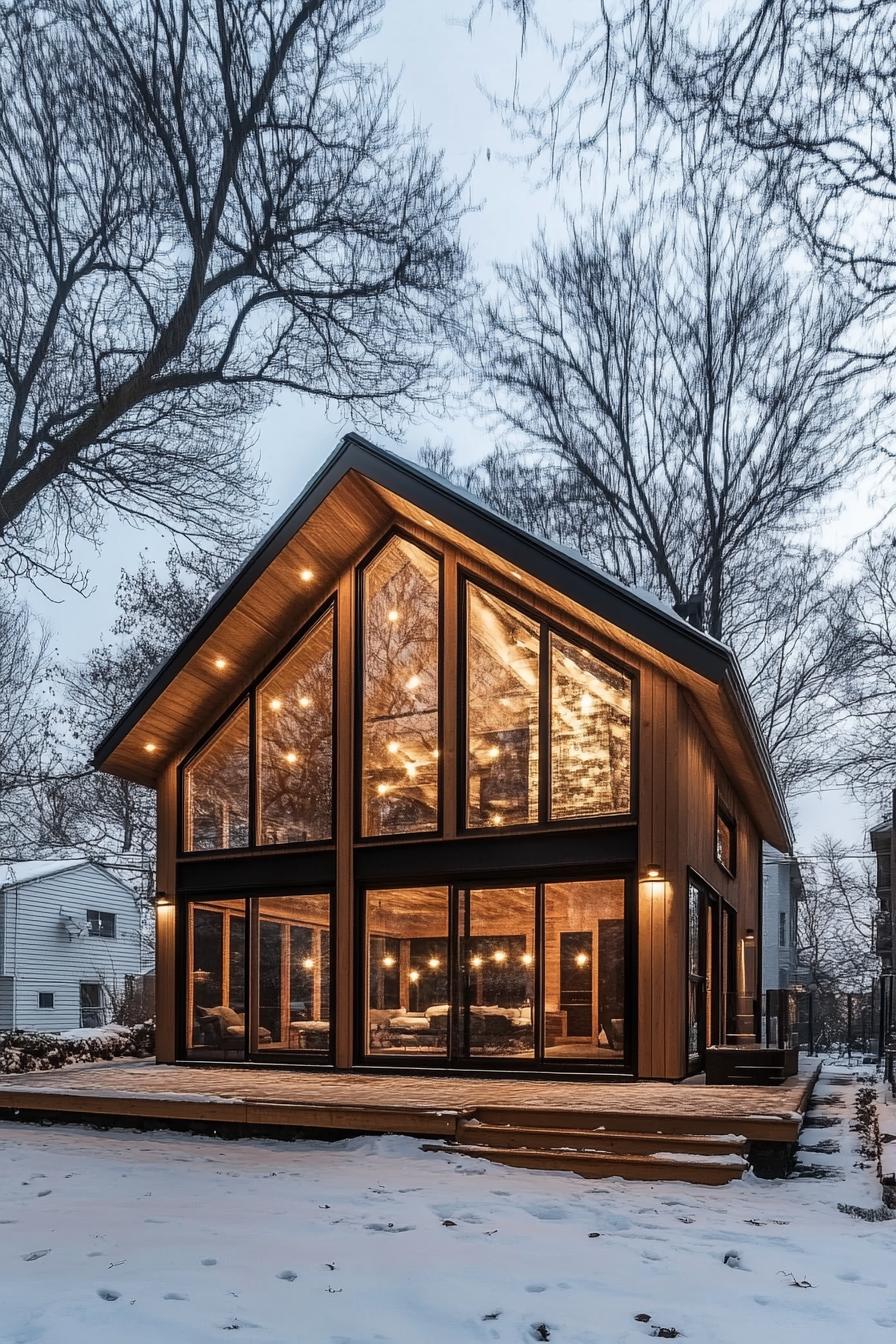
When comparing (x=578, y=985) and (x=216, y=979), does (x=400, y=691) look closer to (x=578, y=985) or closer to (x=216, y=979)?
(x=578, y=985)

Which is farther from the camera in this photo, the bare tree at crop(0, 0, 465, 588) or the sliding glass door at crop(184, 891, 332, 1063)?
the sliding glass door at crop(184, 891, 332, 1063)

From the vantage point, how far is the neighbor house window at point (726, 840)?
40.4 ft

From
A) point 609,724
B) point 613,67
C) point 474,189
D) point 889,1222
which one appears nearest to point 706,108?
point 613,67

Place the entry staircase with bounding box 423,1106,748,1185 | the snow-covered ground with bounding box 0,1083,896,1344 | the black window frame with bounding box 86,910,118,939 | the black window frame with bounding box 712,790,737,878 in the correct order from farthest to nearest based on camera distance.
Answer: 1. the black window frame with bounding box 86,910,118,939
2. the black window frame with bounding box 712,790,737,878
3. the entry staircase with bounding box 423,1106,748,1185
4. the snow-covered ground with bounding box 0,1083,896,1344

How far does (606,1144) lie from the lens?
6703mm

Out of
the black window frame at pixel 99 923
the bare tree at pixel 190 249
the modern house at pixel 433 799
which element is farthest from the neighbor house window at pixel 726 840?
the black window frame at pixel 99 923

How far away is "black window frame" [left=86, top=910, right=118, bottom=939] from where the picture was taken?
27844 mm

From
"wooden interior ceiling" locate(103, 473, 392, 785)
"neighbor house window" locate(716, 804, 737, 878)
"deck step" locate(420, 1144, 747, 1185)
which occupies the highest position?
"wooden interior ceiling" locate(103, 473, 392, 785)

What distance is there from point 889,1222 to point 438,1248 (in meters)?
2.09

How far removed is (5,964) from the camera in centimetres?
2512

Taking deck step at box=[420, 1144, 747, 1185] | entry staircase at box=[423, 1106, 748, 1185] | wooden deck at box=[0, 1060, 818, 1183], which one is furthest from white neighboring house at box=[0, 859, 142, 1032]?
deck step at box=[420, 1144, 747, 1185]

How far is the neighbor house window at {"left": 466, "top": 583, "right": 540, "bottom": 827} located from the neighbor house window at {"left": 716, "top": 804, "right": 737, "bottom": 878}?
9.71 ft

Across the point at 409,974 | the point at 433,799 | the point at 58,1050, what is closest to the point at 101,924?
the point at 58,1050

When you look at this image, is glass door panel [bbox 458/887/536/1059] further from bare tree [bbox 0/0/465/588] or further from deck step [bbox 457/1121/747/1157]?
bare tree [bbox 0/0/465/588]
